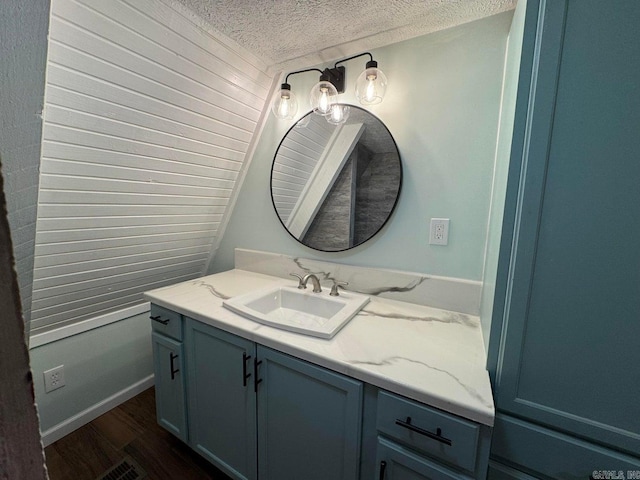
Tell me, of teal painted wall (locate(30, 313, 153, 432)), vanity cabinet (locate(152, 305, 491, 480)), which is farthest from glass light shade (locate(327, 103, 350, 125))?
teal painted wall (locate(30, 313, 153, 432))

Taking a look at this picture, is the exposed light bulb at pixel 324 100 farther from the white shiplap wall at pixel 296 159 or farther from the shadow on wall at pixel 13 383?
the shadow on wall at pixel 13 383

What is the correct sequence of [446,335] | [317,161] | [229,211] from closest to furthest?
[446,335] → [317,161] → [229,211]

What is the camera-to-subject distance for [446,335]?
1.03 m

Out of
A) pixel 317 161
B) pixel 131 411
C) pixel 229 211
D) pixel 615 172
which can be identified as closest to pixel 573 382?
pixel 615 172

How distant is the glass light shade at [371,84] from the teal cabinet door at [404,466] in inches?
52.3

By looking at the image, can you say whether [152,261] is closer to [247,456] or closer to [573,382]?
[247,456]

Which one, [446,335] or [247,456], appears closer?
[446,335]

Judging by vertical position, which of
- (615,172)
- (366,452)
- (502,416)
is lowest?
(366,452)

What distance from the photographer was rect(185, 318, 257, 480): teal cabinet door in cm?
110

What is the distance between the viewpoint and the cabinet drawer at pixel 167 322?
Result: 1288mm

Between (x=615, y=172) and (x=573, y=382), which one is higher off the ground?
(x=615, y=172)

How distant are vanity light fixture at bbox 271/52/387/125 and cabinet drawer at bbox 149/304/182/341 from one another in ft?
3.79

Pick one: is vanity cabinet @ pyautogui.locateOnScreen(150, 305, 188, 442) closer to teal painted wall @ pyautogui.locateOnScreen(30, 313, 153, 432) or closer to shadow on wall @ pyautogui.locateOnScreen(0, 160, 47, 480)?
teal painted wall @ pyautogui.locateOnScreen(30, 313, 153, 432)

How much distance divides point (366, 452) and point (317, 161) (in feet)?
4.23
